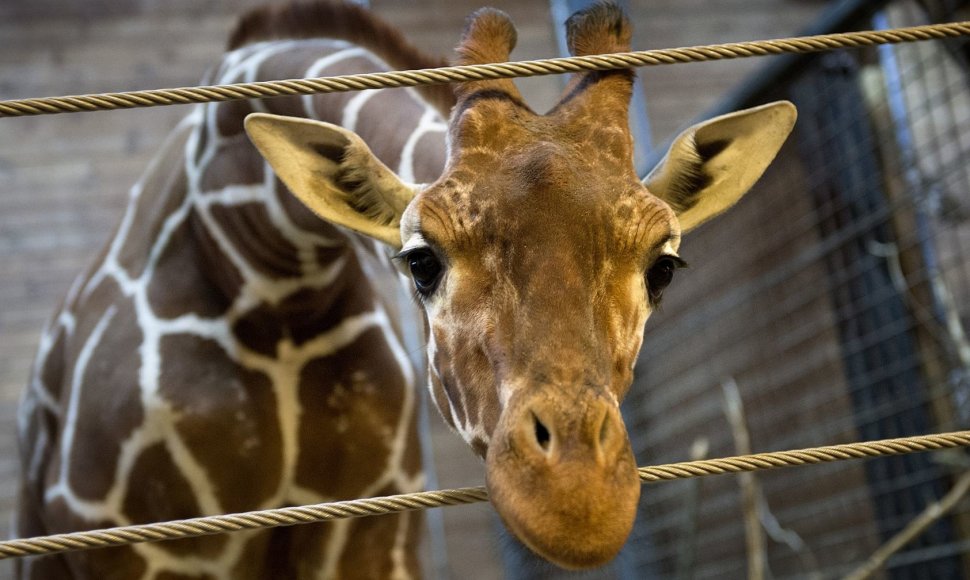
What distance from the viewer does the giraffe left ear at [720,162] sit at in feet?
4.65

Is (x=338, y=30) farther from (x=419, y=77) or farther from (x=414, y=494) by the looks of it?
(x=414, y=494)

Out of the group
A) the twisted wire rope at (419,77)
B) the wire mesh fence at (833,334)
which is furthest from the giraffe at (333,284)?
the wire mesh fence at (833,334)

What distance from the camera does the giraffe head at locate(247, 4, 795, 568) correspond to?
40.3 inches

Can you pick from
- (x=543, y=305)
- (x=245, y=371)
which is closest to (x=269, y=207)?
(x=245, y=371)

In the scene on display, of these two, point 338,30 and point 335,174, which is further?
point 338,30

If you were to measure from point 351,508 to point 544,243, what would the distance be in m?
0.34

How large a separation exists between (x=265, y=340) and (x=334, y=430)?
210mm

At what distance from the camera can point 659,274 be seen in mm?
1275

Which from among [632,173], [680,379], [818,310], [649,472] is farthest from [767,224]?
[649,472]

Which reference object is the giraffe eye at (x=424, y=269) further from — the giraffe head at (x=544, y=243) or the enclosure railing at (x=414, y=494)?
the enclosure railing at (x=414, y=494)

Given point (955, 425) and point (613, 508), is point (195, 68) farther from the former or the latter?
point (613, 508)

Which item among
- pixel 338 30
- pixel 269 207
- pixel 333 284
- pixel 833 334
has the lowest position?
pixel 833 334

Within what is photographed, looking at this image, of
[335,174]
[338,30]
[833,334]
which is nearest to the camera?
[335,174]

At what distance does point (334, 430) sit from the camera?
2021 mm
